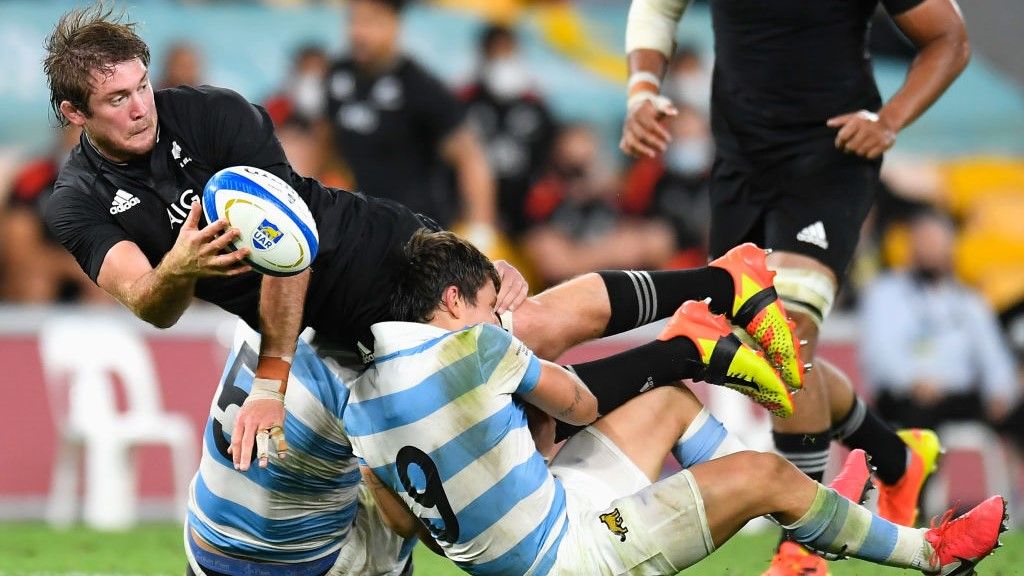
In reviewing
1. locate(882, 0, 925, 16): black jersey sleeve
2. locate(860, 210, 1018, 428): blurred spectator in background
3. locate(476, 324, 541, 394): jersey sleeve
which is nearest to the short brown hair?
locate(476, 324, 541, 394): jersey sleeve

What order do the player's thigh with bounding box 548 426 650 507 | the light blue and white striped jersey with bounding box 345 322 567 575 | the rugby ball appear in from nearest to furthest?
the rugby ball < the light blue and white striped jersey with bounding box 345 322 567 575 < the player's thigh with bounding box 548 426 650 507

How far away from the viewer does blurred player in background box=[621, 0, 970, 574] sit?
5.12 metres

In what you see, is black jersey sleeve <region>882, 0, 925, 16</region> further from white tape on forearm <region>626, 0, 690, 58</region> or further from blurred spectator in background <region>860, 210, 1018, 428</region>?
blurred spectator in background <region>860, 210, 1018, 428</region>

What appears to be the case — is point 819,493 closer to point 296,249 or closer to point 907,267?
point 296,249

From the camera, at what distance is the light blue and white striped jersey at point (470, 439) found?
3.99 m

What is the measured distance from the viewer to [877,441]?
A: 215 inches

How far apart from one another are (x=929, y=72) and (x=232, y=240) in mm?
2671

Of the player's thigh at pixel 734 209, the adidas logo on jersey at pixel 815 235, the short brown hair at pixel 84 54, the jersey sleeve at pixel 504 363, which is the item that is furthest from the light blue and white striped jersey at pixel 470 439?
the player's thigh at pixel 734 209

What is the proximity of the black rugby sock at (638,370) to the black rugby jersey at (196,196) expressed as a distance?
664 millimetres

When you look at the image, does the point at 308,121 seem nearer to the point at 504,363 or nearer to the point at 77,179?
the point at 77,179

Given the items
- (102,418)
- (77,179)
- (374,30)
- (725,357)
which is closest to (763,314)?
(725,357)

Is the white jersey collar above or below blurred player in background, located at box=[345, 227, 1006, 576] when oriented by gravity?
above

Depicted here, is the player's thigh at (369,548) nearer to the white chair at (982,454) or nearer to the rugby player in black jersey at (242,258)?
the rugby player in black jersey at (242,258)

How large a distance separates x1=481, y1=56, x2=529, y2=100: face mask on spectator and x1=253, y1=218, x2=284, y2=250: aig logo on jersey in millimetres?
6596
